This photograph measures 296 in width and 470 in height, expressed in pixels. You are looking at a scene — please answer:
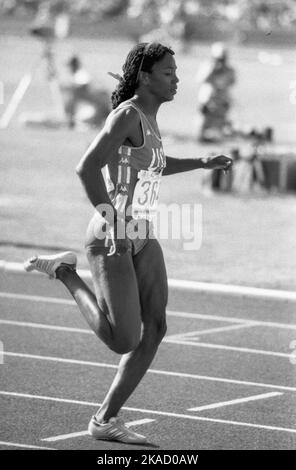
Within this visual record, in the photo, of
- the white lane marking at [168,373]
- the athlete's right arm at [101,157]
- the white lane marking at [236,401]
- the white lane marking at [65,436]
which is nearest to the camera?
the athlete's right arm at [101,157]

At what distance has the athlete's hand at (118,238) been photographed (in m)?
6.29

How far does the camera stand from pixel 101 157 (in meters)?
6.29

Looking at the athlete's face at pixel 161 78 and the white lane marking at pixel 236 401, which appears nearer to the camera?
the athlete's face at pixel 161 78

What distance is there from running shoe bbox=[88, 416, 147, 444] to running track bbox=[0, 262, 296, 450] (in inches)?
1.6

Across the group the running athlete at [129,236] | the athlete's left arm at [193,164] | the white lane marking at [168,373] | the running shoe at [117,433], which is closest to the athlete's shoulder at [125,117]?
the running athlete at [129,236]

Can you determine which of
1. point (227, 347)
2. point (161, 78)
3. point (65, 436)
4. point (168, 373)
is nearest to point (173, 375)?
point (168, 373)

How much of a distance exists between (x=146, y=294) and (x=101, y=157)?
79 centimetres

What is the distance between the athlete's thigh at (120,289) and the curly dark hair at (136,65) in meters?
0.86

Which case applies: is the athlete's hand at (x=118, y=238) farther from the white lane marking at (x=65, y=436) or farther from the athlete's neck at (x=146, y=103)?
the white lane marking at (x=65, y=436)

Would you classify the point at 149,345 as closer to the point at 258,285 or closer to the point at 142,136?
the point at 142,136

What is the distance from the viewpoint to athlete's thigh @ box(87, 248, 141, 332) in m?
6.40

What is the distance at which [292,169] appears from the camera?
24438 mm

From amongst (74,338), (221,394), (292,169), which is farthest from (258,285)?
(292,169)

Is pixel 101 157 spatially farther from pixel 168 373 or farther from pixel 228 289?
pixel 228 289
